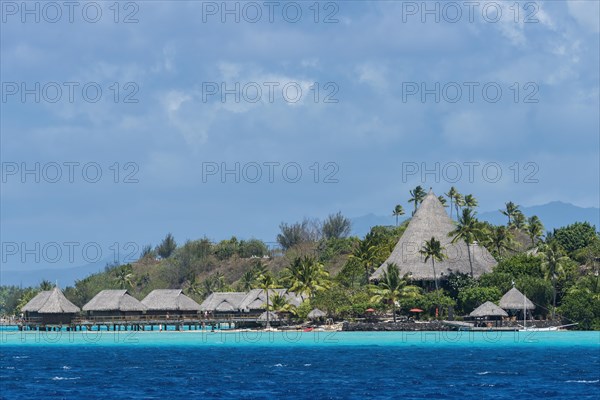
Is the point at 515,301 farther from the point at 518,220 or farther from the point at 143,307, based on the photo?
the point at 518,220

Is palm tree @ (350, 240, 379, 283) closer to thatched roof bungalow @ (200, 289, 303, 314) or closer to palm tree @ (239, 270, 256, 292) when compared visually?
thatched roof bungalow @ (200, 289, 303, 314)

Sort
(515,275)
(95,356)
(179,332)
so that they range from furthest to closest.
A: (179,332) < (515,275) < (95,356)

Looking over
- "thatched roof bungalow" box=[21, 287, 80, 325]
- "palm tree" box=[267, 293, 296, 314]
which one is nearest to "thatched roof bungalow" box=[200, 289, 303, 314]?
"palm tree" box=[267, 293, 296, 314]

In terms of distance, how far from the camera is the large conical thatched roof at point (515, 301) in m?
83.1

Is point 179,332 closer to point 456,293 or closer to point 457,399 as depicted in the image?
point 456,293

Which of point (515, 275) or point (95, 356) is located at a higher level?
point (515, 275)

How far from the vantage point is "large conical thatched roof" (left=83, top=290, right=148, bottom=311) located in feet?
333

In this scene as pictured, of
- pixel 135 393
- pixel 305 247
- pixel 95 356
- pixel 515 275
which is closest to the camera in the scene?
pixel 135 393

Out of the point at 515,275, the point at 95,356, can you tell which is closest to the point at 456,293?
the point at 515,275

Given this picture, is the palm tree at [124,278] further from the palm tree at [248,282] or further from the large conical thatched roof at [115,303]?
the large conical thatched roof at [115,303]

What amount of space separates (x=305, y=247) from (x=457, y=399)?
10437 centimetres

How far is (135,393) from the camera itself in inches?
1870

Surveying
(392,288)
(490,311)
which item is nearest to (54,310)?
(392,288)

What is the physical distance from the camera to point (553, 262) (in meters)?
83.9
